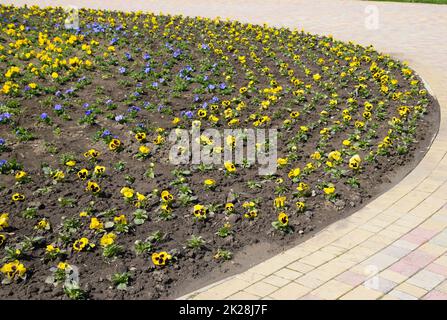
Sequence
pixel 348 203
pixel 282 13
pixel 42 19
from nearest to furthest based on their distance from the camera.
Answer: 1. pixel 348 203
2. pixel 42 19
3. pixel 282 13

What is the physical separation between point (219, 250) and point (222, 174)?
4.40 ft

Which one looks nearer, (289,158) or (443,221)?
(443,221)

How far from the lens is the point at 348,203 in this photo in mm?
5227

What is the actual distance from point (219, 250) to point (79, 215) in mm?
1334

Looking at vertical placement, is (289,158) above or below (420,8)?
below

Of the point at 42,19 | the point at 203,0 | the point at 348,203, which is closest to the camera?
the point at 348,203

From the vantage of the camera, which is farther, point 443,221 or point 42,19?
point 42,19

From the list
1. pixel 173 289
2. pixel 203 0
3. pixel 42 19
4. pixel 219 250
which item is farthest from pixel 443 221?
pixel 203 0
